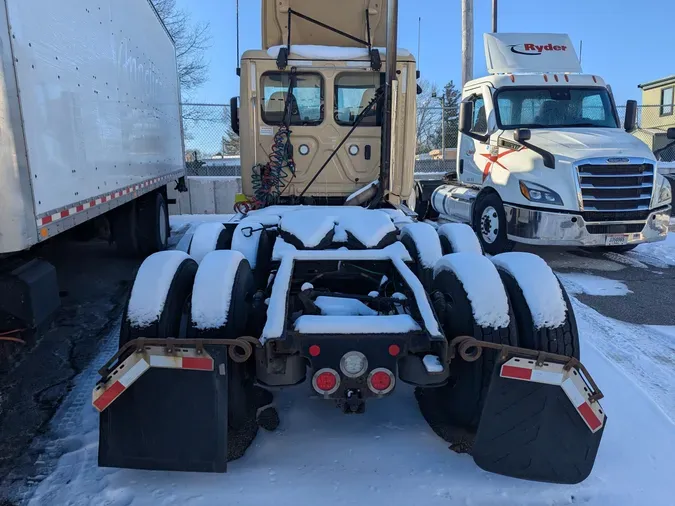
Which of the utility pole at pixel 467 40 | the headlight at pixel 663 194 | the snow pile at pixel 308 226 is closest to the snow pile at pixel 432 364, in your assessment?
the snow pile at pixel 308 226

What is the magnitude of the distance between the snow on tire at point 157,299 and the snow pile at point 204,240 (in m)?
1.12

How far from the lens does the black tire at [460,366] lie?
2.65 m

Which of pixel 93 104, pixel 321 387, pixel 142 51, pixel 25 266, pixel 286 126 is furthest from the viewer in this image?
pixel 142 51

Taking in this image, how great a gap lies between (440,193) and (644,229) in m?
4.26

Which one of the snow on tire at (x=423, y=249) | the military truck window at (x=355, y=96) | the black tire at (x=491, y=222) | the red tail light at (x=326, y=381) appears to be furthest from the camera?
the black tire at (x=491, y=222)

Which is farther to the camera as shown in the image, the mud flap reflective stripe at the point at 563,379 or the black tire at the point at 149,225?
the black tire at the point at 149,225

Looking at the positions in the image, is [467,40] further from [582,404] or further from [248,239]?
[582,404]

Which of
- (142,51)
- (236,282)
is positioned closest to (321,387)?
(236,282)

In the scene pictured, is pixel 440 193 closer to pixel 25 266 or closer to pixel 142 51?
pixel 142 51

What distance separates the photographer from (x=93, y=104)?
4605mm

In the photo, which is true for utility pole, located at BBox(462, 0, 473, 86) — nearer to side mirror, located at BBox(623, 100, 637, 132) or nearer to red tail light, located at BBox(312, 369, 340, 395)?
side mirror, located at BBox(623, 100, 637, 132)

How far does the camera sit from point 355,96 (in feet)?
21.0

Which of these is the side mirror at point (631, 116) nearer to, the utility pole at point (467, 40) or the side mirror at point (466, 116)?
the side mirror at point (466, 116)

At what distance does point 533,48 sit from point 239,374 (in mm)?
8781
